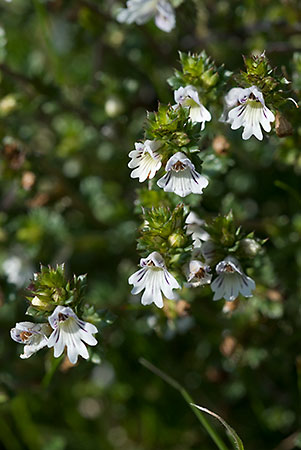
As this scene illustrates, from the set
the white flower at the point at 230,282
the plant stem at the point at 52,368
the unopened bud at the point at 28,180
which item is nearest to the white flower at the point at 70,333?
the plant stem at the point at 52,368

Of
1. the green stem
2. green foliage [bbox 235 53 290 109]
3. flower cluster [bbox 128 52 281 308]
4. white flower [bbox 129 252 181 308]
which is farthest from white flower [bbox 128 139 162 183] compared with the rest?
the green stem

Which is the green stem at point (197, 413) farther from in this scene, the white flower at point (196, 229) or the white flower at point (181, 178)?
the white flower at point (181, 178)

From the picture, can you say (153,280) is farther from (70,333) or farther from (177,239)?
(70,333)

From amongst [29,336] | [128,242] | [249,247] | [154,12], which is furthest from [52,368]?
[154,12]

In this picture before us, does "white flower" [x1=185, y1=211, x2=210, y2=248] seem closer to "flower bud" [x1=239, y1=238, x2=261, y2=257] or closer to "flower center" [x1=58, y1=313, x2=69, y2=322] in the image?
"flower bud" [x1=239, y1=238, x2=261, y2=257]

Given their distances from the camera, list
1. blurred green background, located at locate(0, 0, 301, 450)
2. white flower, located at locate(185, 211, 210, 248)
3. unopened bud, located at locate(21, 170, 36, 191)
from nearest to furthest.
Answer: white flower, located at locate(185, 211, 210, 248) < blurred green background, located at locate(0, 0, 301, 450) < unopened bud, located at locate(21, 170, 36, 191)
